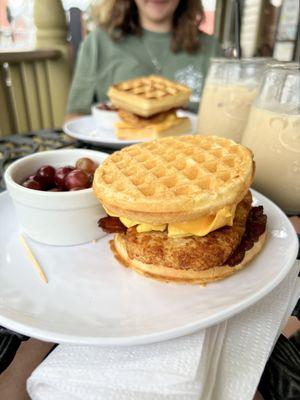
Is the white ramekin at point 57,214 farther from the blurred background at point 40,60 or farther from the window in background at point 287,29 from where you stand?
the window in background at point 287,29

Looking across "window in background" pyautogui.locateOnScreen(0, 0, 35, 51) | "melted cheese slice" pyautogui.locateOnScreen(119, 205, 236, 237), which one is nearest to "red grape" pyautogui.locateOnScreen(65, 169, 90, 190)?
"melted cheese slice" pyautogui.locateOnScreen(119, 205, 236, 237)

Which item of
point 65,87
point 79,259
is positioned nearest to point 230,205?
point 79,259

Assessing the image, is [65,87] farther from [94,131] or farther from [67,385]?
[67,385]

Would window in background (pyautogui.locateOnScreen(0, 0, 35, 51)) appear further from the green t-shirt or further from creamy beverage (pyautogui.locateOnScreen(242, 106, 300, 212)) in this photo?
creamy beverage (pyautogui.locateOnScreen(242, 106, 300, 212))

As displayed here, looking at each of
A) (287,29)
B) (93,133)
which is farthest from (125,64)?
(287,29)

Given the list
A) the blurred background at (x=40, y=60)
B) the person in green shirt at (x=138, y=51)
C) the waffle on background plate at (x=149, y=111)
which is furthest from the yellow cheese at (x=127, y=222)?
the blurred background at (x=40, y=60)

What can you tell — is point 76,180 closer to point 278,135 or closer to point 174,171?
point 174,171
